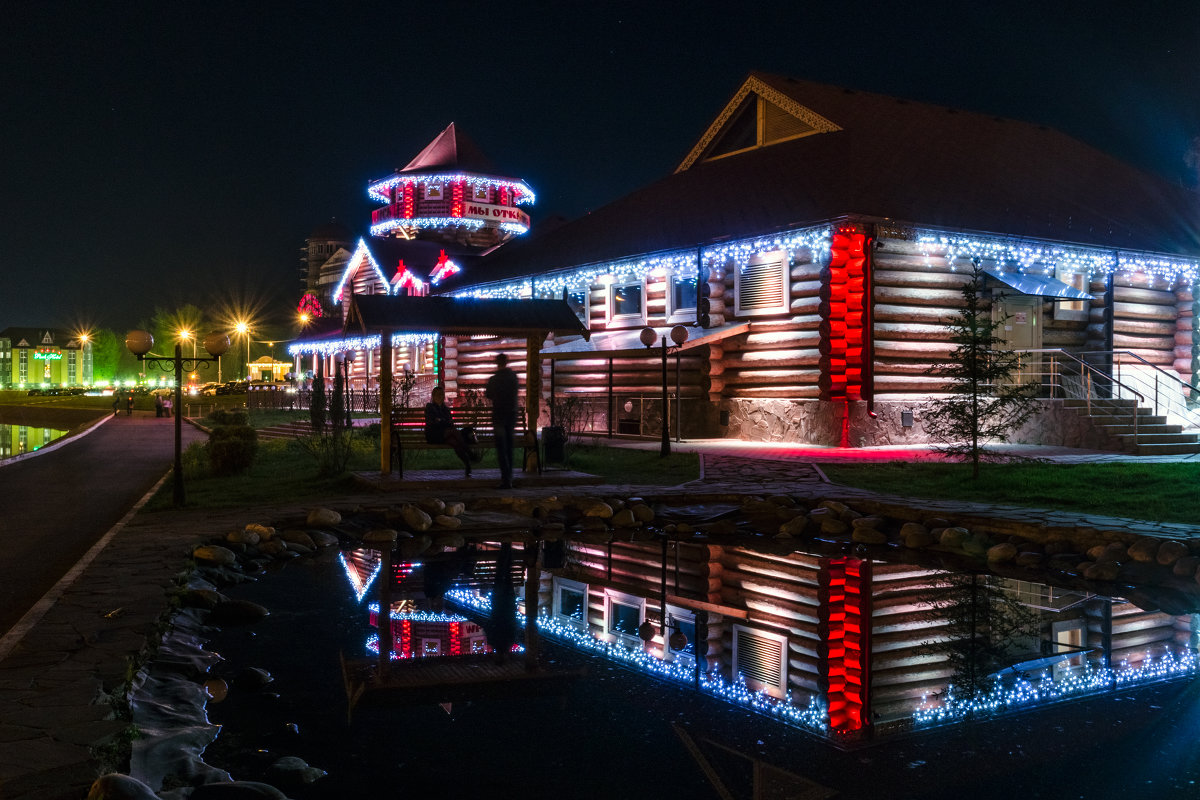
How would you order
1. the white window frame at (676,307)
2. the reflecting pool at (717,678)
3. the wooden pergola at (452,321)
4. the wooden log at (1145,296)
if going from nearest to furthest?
the reflecting pool at (717,678) → the wooden pergola at (452,321) → the wooden log at (1145,296) → the white window frame at (676,307)

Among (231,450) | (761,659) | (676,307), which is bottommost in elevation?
(761,659)

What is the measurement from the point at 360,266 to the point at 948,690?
149 feet

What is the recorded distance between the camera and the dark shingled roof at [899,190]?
23.1 m

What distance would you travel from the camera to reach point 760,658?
7738 mm

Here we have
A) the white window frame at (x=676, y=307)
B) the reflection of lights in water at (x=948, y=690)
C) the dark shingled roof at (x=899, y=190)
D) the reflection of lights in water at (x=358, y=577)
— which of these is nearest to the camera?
the reflection of lights in water at (x=948, y=690)

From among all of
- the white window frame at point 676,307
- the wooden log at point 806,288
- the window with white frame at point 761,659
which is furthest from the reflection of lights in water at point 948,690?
the white window frame at point 676,307

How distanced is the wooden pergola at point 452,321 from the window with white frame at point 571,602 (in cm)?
621

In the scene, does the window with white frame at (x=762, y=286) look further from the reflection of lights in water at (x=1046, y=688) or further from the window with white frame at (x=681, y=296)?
the reflection of lights in water at (x=1046, y=688)

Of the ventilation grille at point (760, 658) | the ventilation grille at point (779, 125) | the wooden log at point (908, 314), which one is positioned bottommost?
the ventilation grille at point (760, 658)

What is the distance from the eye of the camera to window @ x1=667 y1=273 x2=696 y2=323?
27062 millimetres

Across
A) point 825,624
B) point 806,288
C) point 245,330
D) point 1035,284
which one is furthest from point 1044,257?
point 245,330

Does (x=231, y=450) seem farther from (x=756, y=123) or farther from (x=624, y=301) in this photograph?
(x=756, y=123)

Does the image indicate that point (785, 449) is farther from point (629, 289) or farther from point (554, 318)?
point (629, 289)

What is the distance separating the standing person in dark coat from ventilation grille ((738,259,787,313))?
10116 millimetres
